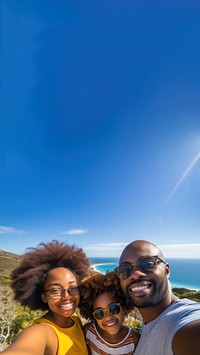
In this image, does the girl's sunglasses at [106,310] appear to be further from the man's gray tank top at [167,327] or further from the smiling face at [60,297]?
the man's gray tank top at [167,327]

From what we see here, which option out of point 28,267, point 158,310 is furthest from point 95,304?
point 28,267

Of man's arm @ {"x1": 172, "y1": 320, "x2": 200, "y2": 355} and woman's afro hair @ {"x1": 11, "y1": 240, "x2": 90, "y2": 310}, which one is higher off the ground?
woman's afro hair @ {"x1": 11, "y1": 240, "x2": 90, "y2": 310}

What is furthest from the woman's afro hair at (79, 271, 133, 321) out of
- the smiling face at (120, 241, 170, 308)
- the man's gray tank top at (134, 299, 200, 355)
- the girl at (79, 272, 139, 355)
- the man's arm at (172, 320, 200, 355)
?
the man's arm at (172, 320, 200, 355)

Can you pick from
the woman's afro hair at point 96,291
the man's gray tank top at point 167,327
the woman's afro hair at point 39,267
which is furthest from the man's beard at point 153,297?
the woman's afro hair at point 39,267

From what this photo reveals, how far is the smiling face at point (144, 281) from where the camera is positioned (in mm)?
2652

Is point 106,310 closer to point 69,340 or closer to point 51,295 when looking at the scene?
point 69,340

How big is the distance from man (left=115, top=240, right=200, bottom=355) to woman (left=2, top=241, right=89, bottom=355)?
→ 0.75m

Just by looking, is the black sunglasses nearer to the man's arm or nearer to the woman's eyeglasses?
the woman's eyeglasses

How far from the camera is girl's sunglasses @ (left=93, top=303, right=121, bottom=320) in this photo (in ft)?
9.70

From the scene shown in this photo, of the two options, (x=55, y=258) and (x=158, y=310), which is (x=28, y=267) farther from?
(x=158, y=310)

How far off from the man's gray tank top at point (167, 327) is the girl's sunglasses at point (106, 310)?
76 centimetres

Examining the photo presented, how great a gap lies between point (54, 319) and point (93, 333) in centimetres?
56

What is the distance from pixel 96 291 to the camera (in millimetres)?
3160

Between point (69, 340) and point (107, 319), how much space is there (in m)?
0.59
